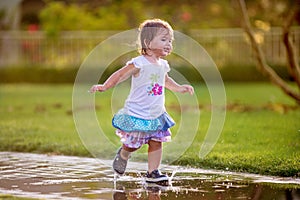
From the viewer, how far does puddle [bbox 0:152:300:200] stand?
6359 mm

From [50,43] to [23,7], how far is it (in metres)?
6.15

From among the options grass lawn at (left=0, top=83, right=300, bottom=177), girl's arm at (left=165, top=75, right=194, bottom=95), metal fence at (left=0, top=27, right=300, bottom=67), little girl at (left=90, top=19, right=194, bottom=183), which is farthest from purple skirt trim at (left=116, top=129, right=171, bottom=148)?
metal fence at (left=0, top=27, right=300, bottom=67)

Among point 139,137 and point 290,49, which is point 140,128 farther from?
point 290,49

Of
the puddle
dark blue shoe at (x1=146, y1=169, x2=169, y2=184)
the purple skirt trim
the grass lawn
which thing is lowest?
the puddle

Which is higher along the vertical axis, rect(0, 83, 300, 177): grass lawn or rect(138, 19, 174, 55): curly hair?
rect(138, 19, 174, 55): curly hair

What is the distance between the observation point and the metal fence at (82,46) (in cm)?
2234

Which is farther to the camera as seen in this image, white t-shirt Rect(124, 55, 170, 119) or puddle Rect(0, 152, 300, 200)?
white t-shirt Rect(124, 55, 170, 119)

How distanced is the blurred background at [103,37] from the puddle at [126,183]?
44.7ft

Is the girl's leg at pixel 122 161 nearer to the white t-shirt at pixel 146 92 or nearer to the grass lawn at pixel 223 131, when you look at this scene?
the white t-shirt at pixel 146 92

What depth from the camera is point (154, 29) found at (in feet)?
23.9

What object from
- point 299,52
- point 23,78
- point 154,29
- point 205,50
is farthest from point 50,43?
point 154,29

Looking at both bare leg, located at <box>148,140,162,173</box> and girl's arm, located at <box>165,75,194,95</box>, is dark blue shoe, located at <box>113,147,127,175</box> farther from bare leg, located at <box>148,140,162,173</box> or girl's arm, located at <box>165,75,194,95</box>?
girl's arm, located at <box>165,75,194,95</box>

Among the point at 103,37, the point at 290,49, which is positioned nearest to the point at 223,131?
the point at 290,49

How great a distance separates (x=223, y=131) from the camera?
10.4m
